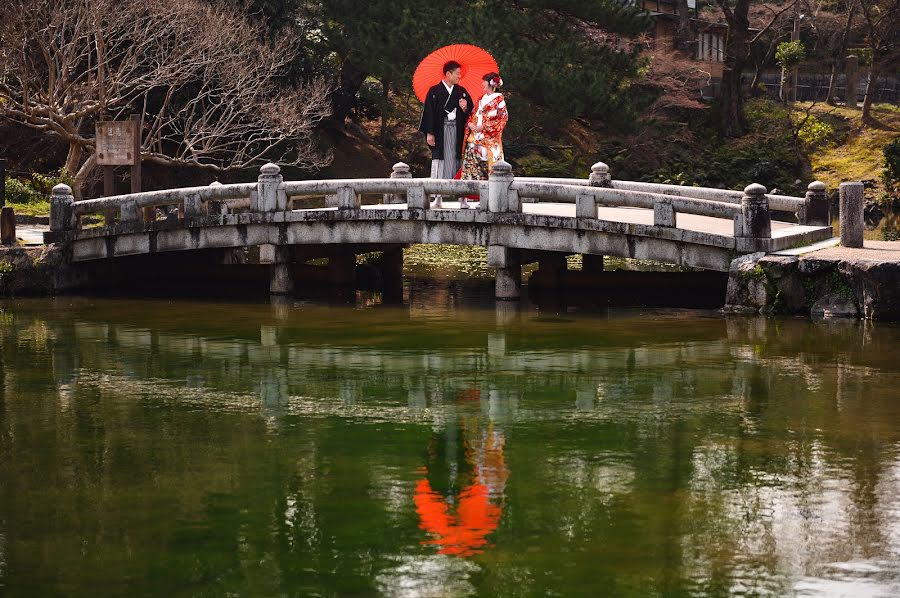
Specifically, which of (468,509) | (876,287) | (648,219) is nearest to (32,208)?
(648,219)

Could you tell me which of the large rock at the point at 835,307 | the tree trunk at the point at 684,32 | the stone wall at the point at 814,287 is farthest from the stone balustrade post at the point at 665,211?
the tree trunk at the point at 684,32

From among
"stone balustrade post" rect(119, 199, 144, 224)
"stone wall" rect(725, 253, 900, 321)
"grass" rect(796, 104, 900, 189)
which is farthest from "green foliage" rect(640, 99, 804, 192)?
"stone balustrade post" rect(119, 199, 144, 224)

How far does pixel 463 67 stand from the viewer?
23203mm

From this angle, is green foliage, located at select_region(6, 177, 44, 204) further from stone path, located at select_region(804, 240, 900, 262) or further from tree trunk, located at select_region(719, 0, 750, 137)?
tree trunk, located at select_region(719, 0, 750, 137)

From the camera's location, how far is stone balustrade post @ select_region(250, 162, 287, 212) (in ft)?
75.4

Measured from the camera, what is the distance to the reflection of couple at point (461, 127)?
→ 74.2 ft

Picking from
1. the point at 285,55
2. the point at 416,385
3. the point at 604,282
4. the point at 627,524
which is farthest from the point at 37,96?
the point at 627,524

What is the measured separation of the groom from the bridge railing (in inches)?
44.8

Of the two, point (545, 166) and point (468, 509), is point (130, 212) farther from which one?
point (545, 166)

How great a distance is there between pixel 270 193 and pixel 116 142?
12.6ft

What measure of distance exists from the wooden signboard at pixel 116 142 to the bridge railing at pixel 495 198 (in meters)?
1.13

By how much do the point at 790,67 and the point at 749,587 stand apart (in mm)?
39609

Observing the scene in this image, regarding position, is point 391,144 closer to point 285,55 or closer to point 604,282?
point 285,55

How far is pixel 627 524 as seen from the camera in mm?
10016
